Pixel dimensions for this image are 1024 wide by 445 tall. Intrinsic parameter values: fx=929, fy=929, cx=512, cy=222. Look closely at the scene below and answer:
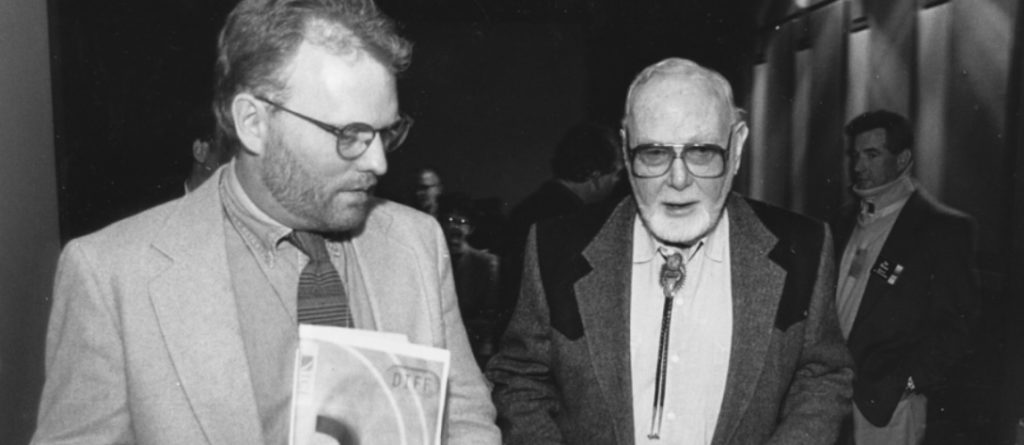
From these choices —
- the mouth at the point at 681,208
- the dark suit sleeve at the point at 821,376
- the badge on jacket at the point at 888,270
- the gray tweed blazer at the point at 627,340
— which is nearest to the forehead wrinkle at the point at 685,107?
the mouth at the point at 681,208

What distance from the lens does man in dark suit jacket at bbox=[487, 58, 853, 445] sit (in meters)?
2.22

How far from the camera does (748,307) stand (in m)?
2.24

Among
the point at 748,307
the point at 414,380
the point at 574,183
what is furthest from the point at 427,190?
the point at 414,380

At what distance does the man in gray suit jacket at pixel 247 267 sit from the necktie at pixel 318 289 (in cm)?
2

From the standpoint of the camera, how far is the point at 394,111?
5.96 feet

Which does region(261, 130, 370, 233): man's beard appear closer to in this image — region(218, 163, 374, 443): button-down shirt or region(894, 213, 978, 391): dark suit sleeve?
region(218, 163, 374, 443): button-down shirt

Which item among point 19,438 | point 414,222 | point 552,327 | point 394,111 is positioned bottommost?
point 19,438

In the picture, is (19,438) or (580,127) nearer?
(19,438)

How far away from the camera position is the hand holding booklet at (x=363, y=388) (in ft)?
5.23

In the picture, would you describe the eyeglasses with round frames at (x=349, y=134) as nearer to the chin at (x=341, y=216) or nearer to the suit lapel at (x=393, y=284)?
the chin at (x=341, y=216)

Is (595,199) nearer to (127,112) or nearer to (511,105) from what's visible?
(511,105)

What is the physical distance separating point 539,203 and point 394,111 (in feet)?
7.33

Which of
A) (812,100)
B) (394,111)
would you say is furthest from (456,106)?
(812,100)

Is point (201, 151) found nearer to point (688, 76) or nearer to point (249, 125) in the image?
point (249, 125)
